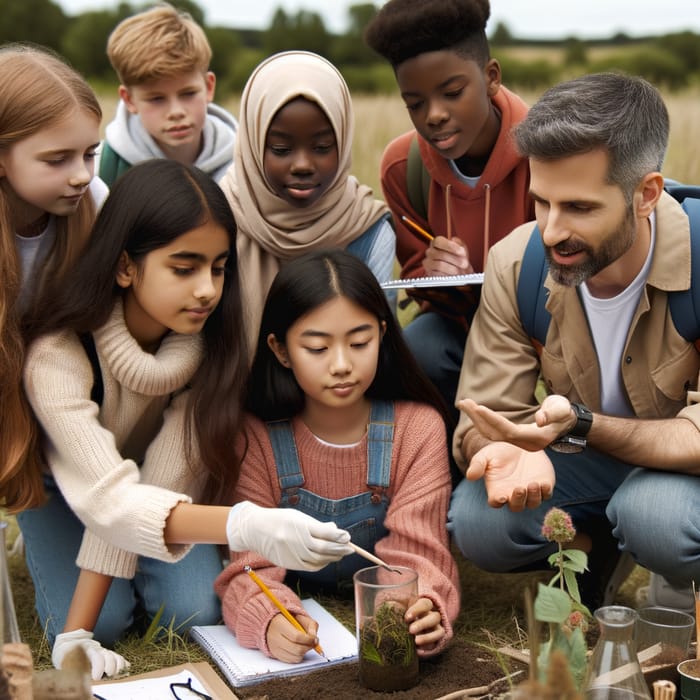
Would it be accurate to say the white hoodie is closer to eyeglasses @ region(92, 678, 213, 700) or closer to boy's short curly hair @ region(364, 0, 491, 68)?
boy's short curly hair @ region(364, 0, 491, 68)

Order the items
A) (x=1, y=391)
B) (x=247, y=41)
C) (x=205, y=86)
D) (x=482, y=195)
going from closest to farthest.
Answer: (x=1, y=391), (x=482, y=195), (x=205, y=86), (x=247, y=41)

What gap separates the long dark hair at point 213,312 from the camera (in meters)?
3.22

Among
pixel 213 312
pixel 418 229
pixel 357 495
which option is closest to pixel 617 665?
pixel 357 495

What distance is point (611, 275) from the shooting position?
130 inches

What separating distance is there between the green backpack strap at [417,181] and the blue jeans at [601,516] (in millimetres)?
1168

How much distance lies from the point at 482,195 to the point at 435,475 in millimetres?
1140

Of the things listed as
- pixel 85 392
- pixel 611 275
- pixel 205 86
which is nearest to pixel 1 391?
pixel 85 392

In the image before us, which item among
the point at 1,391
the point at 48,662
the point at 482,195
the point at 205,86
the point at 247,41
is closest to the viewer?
the point at 1,391

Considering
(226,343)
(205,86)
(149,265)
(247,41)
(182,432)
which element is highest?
(247,41)

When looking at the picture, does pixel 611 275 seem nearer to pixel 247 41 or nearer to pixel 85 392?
pixel 85 392

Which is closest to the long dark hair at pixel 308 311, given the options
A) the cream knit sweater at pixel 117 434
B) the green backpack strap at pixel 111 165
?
the cream knit sweater at pixel 117 434

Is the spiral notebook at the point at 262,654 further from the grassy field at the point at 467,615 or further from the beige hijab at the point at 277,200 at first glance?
the beige hijab at the point at 277,200

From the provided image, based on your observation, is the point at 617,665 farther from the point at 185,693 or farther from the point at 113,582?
the point at 113,582

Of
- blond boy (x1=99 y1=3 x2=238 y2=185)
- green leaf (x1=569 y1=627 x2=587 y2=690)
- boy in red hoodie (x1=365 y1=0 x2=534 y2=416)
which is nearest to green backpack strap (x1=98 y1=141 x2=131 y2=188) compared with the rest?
blond boy (x1=99 y1=3 x2=238 y2=185)
